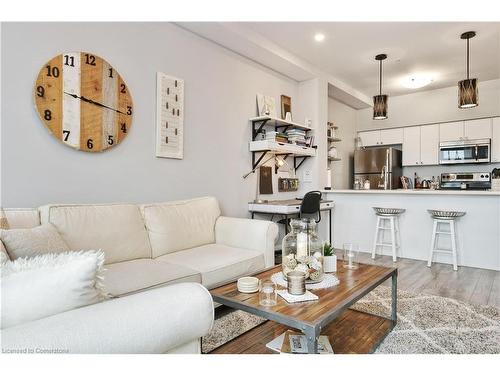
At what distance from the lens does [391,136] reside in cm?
618

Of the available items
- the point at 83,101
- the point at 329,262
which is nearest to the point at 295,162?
the point at 329,262

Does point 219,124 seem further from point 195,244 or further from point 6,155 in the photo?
point 6,155

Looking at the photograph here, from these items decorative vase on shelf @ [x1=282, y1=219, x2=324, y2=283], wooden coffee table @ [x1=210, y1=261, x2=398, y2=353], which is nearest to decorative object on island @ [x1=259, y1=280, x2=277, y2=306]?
wooden coffee table @ [x1=210, y1=261, x2=398, y2=353]

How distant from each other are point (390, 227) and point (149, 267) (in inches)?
133

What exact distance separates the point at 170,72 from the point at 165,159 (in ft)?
2.80

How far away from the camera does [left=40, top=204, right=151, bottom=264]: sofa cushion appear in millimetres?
2053

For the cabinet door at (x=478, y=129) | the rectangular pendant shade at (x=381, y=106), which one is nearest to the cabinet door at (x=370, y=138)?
the cabinet door at (x=478, y=129)

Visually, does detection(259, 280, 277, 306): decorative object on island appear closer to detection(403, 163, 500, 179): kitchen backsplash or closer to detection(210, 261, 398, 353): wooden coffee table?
detection(210, 261, 398, 353): wooden coffee table

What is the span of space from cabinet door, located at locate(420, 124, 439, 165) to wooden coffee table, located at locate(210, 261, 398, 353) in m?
4.43

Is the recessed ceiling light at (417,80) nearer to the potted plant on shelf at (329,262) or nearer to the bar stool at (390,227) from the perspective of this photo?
the bar stool at (390,227)

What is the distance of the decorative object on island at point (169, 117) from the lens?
2.98 meters

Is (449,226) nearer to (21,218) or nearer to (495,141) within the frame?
(495,141)

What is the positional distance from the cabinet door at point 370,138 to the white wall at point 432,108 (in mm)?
149
